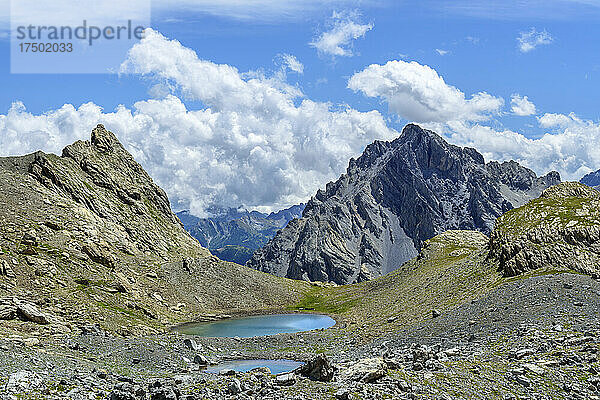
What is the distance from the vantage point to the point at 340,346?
65.4m

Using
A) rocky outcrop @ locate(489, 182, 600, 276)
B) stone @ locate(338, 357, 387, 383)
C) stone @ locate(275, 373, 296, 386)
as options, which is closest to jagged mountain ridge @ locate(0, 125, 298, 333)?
stone @ locate(275, 373, 296, 386)

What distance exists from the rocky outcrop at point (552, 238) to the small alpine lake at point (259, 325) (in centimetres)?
3776

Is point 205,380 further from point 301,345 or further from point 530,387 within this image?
point 301,345

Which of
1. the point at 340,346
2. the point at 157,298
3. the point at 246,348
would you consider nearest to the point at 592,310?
the point at 340,346

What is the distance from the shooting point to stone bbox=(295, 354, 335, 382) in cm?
2870

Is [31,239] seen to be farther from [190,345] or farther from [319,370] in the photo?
[319,370]

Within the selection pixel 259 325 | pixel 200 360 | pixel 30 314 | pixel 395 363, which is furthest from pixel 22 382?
pixel 259 325

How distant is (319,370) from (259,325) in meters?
71.5

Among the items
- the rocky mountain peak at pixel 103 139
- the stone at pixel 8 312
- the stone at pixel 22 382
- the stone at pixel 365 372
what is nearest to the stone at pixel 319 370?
the stone at pixel 365 372

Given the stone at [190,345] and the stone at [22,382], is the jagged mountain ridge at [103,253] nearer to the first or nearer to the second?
the stone at [190,345]

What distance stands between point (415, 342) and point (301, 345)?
21.1 m

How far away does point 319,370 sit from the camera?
95.0 feet

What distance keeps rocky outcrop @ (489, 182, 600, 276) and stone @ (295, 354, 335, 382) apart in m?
52.5

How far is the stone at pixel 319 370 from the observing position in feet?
Answer: 94.2
